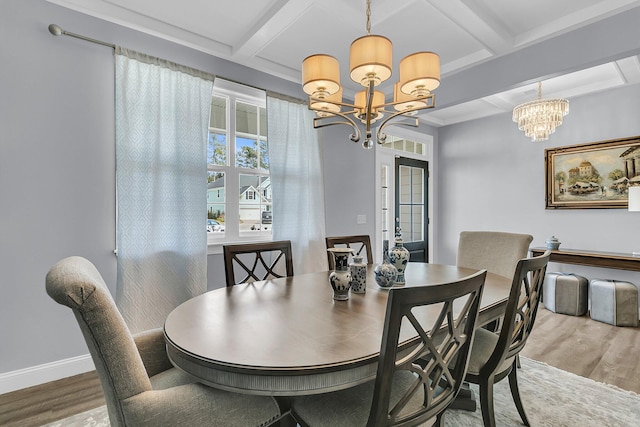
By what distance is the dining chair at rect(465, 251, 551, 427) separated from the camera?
4.18 ft

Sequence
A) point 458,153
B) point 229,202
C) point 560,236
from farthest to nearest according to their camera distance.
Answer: point 458,153, point 560,236, point 229,202

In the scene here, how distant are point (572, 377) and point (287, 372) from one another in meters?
2.38

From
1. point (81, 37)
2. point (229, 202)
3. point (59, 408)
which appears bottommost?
point (59, 408)

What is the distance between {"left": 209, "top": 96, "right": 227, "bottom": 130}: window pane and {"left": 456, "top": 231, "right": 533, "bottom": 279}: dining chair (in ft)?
8.07

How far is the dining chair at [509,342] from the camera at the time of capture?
127cm

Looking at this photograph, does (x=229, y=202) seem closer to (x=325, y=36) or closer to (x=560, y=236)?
(x=325, y=36)

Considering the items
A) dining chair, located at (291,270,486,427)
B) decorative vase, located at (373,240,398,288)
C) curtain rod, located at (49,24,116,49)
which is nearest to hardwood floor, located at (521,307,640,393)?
decorative vase, located at (373,240,398,288)

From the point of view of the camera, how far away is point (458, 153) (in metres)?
5.05

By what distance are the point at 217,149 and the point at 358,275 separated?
1.98 meters

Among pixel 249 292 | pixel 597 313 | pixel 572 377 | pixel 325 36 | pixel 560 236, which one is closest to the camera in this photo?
pixel 249 292

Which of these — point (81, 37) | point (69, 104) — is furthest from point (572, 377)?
point (81, 37)

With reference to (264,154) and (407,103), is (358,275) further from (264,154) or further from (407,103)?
(264,154)

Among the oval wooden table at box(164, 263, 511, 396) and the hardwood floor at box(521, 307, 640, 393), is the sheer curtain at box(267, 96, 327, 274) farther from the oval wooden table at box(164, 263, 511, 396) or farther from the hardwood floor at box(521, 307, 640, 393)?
the hardwood floor at box(521, 307, 640, 393)

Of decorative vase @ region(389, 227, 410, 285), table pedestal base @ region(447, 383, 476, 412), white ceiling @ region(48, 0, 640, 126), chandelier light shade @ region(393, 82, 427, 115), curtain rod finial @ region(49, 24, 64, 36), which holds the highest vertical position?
white ceiling @ region(48, 0, 640, 126)
